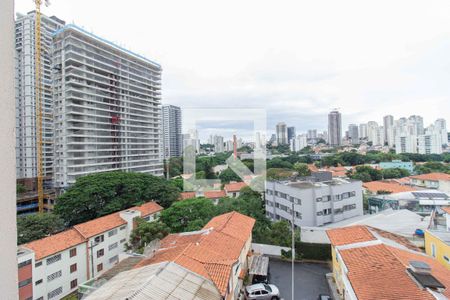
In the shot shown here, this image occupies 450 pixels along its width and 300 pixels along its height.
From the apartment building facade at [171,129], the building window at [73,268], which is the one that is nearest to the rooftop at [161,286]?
the building window at [73,268]

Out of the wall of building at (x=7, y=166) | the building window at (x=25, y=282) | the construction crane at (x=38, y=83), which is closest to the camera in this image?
the wall of building at (x=7, y=166)

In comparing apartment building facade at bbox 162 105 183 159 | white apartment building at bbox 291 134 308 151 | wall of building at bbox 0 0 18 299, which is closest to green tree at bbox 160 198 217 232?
wall of building at bbox 0 0 18 299

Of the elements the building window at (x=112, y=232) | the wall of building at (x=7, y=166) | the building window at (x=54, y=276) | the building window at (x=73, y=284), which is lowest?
the building window at (x=73, y=284)

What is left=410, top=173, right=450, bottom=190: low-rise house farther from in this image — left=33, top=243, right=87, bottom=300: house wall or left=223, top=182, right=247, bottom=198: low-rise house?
left=33, top=243, right=87, bottom=300: house wall

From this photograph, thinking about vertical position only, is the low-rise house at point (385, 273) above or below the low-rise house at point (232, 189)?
above

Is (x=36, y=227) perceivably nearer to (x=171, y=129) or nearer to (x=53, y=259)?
(x=53, y=259)

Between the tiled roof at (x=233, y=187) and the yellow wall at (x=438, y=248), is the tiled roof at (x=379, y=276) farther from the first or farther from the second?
the tiled roof at (x=233, y=187)

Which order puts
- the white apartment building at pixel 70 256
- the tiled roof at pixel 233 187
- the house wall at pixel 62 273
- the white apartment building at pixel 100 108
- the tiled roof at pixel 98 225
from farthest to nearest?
the white apartment building at pixel 100 108 → the tiled roof at pixel 233 187 → the tiled roof at pixel 98 225 → the house wall at pixel 62 273 → the white apartment building at pixel 70 256
